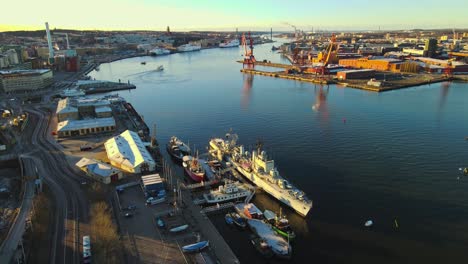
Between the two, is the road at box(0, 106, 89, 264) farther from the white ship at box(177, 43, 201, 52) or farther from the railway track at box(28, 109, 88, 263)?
the white ship at box(177, 43, 201, 52)

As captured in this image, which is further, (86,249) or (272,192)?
(272,192)

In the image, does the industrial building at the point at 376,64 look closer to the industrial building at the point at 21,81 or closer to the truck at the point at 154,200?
the industrial building at the point at 21,81

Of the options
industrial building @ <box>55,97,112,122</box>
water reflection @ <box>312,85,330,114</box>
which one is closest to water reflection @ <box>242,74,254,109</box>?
water reflection @ <box>312,85,330,114</box>

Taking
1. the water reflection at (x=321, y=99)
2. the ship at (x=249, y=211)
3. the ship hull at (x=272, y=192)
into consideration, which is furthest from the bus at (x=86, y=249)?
the water reflection at (x=321, y=99)

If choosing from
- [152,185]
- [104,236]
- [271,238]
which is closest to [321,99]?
[152,185]

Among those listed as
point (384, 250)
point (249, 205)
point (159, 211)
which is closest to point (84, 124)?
point (159, 211)

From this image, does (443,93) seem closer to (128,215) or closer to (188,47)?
(128,215)

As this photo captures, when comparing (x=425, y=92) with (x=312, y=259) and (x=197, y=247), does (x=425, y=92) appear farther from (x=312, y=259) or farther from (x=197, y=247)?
(x=197, y=247)
